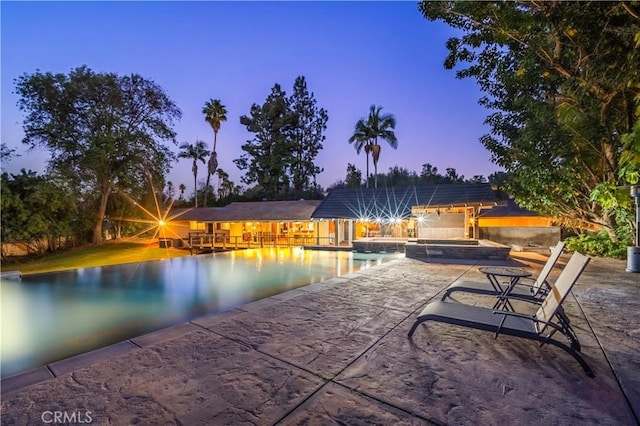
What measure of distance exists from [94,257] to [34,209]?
Result: 4.51 meters

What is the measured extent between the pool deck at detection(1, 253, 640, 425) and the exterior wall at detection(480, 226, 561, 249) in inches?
681

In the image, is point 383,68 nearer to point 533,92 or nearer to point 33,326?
point 533,92

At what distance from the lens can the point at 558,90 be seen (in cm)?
1048

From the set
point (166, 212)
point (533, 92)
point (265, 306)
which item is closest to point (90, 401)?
point (265, 306)

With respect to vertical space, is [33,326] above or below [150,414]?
below

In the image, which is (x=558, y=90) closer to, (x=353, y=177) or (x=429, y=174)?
(x=353, y=177)

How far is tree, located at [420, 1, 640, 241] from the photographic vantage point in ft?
20.2

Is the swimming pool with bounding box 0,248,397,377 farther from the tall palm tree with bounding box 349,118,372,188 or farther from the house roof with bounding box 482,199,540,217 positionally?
the tall palm tree with bounding box 349,118,372,188

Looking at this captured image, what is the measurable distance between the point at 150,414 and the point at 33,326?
20.3 feet

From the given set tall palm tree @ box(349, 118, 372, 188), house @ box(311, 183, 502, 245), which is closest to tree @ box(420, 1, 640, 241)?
house @ box(311, 183, 502, 245)

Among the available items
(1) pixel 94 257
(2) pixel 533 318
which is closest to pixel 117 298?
(2) pixel 533 318

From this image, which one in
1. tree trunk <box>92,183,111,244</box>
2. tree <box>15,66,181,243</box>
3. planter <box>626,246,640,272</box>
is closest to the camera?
planter <box>626,246,640,272</box>

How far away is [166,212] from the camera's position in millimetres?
32156

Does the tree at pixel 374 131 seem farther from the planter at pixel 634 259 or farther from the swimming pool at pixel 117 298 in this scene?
the planter at pixel 634 259
